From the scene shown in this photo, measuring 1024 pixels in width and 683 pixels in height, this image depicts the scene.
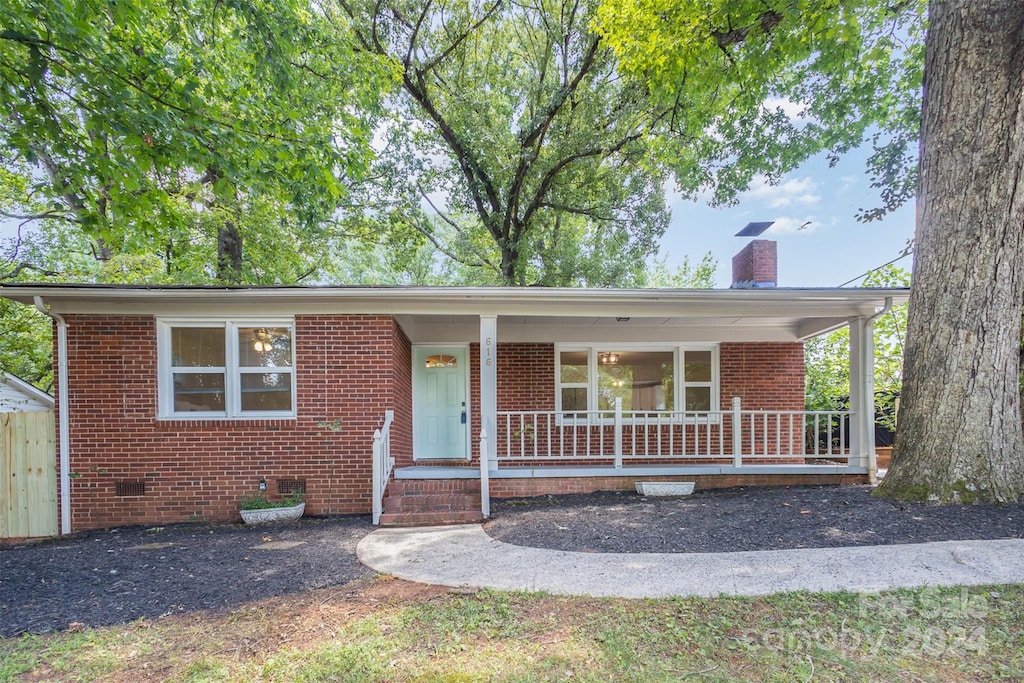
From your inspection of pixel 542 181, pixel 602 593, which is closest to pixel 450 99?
pixel 542 181

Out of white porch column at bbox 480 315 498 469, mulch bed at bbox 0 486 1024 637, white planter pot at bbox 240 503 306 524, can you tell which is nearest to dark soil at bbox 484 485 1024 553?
mulch bed at bbox 0 486 1024 637

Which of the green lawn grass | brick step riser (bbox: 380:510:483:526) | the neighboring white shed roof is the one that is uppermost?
the neighboring white shed roof

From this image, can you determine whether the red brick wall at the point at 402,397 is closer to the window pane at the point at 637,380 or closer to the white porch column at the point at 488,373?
the white porch column at the point at 488,373

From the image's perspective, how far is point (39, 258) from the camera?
12711 millimetres

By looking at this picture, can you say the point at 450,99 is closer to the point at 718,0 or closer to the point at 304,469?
the point at 718,0

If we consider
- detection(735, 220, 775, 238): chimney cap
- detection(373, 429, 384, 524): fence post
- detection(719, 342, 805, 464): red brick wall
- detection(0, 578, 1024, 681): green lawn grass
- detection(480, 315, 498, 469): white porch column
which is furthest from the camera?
detection(719, 342, 805, 464): red brick wall

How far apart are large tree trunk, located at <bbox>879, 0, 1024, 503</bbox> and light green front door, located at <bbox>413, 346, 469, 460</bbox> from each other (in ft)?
20.1

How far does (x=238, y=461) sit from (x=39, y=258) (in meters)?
11.7

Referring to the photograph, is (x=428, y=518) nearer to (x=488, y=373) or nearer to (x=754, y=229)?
(x=488, y=373)

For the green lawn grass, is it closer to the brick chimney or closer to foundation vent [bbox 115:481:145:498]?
foundation vent [bbox 115:481:145:498]

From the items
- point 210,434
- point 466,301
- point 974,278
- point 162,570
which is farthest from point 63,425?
point 974,278

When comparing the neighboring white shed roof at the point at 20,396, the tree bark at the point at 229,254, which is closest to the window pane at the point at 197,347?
the neighboring white shed roof at the point at 20,396

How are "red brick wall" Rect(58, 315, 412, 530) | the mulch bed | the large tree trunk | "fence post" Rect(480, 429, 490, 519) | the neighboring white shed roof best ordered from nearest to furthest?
the mulch bed → the large tree trunk → "fence post" Rect(480, 429, 490, 519) → "red brick wall" Rect(58, 315, 412, 530) → the neighboring white shed roof

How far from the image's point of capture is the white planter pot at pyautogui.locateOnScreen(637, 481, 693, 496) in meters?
6.78
